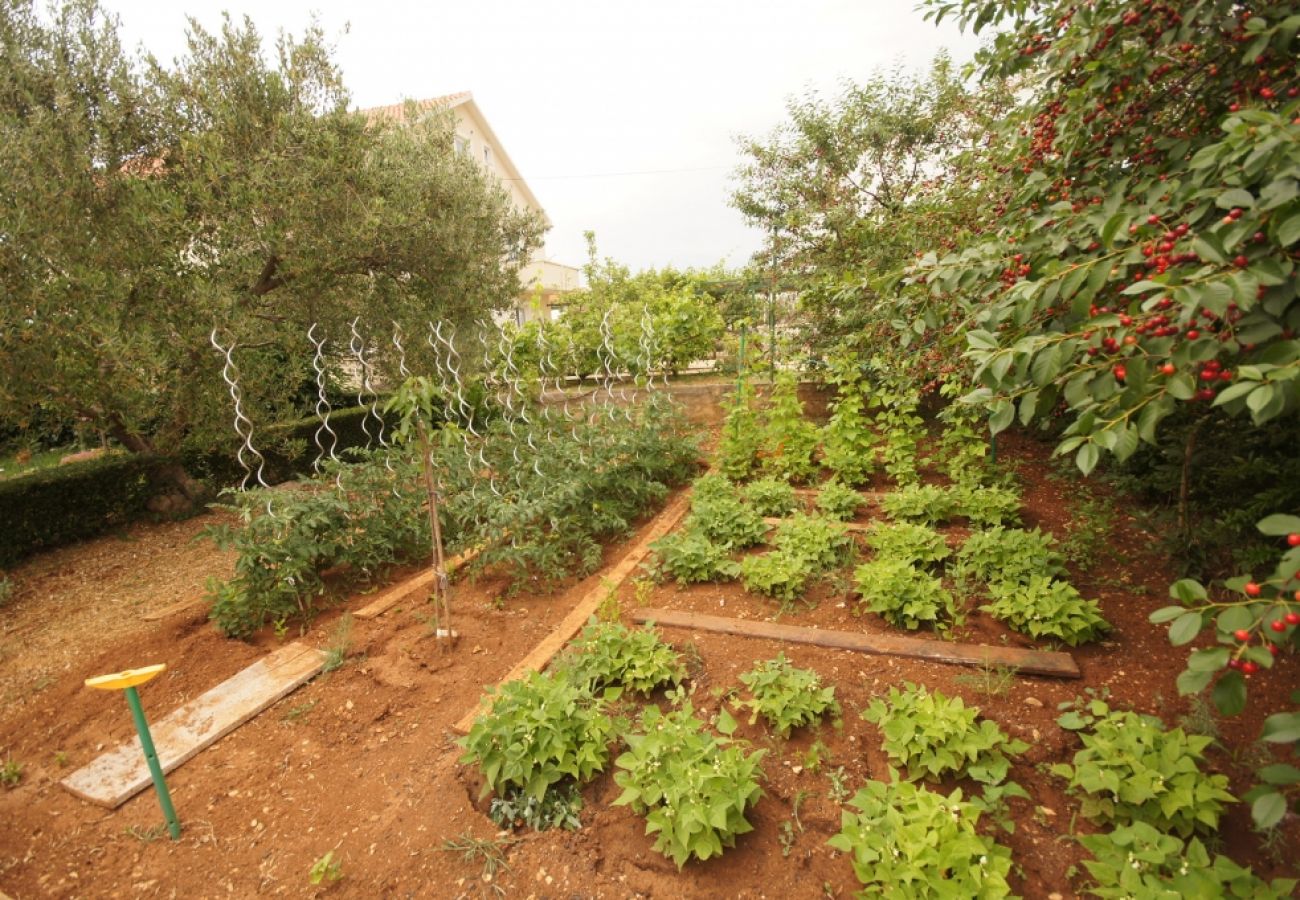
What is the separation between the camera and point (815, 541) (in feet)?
10.1

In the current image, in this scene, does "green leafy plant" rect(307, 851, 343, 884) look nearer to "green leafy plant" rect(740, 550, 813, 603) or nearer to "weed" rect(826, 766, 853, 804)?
"weed" rect(826, 766, 853, 804)

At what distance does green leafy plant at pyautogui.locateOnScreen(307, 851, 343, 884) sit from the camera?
1.67m

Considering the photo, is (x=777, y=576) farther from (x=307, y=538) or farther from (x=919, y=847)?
(x=307, y=538)

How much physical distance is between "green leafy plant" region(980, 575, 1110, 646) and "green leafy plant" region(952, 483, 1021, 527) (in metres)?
0.78

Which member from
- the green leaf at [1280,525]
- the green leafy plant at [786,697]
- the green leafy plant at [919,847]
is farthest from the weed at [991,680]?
the green leaf at [1280,525]

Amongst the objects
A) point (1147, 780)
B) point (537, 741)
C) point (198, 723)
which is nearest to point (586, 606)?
point (537, 741)

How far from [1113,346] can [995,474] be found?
310 centimetres

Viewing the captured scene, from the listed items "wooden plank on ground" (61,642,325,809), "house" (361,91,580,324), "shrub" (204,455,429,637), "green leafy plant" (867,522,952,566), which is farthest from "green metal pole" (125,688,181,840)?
"house" (361,91,580,324)

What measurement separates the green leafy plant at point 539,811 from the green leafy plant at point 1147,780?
137 centimetres

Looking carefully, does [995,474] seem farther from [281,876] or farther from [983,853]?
[281,876]

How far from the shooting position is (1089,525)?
3070 mm

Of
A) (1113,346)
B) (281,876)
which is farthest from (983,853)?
(281,876)

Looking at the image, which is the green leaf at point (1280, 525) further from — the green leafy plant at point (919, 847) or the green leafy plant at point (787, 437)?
the green leafy plant at point (787, 437)

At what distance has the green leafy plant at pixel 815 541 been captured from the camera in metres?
2.99
